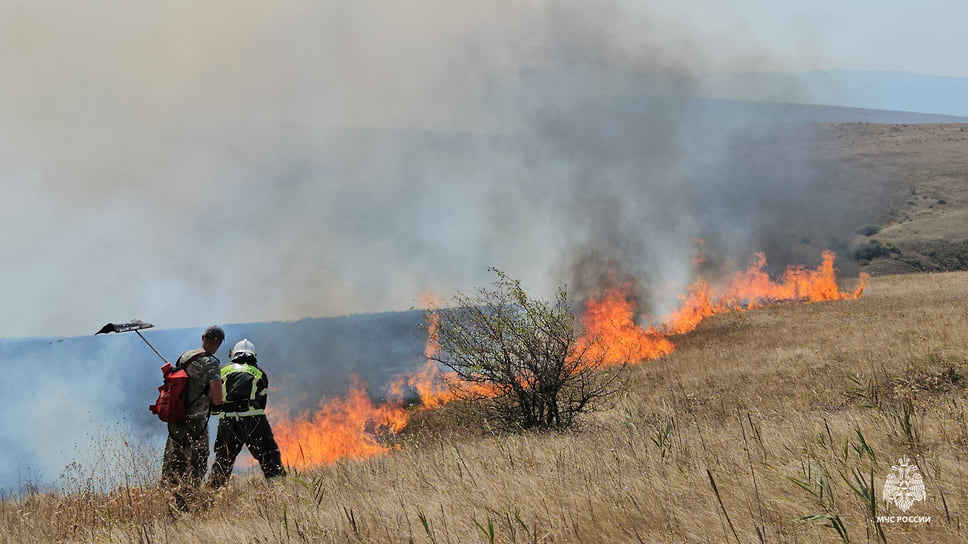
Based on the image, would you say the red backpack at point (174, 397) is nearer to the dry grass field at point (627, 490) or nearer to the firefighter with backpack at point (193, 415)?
the firefighter with backpack at point (193, 415)

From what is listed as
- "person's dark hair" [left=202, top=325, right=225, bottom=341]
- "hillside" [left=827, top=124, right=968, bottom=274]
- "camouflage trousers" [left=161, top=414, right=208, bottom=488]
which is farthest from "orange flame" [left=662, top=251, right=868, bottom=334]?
"camouflage trousers" [left=161, top=414, right=208, bottom=488]

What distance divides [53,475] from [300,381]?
20.5m

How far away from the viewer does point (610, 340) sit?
25000 mm

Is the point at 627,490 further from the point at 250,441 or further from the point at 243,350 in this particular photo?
the point at 243,350

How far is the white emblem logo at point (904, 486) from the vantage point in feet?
11.8

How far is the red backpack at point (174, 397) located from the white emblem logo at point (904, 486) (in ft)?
22.6

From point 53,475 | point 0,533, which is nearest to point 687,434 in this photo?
point 0,533

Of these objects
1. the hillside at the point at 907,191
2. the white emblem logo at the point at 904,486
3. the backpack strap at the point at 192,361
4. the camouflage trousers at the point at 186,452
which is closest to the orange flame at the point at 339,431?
the camouflage trousers at the point at 186,452

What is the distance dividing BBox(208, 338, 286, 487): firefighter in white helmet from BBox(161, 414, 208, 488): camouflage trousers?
0.21 metres

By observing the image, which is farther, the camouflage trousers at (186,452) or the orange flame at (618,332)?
the orange flame at (618,332)

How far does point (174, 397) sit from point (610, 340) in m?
20.6

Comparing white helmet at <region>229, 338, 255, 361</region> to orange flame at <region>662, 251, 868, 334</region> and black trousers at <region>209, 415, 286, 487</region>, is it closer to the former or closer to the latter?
black trousers at <region>209, 415, 286, 487</region>

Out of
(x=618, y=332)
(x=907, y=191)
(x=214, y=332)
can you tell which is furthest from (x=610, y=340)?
(x=907, y=191)

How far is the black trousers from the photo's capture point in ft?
22.7
